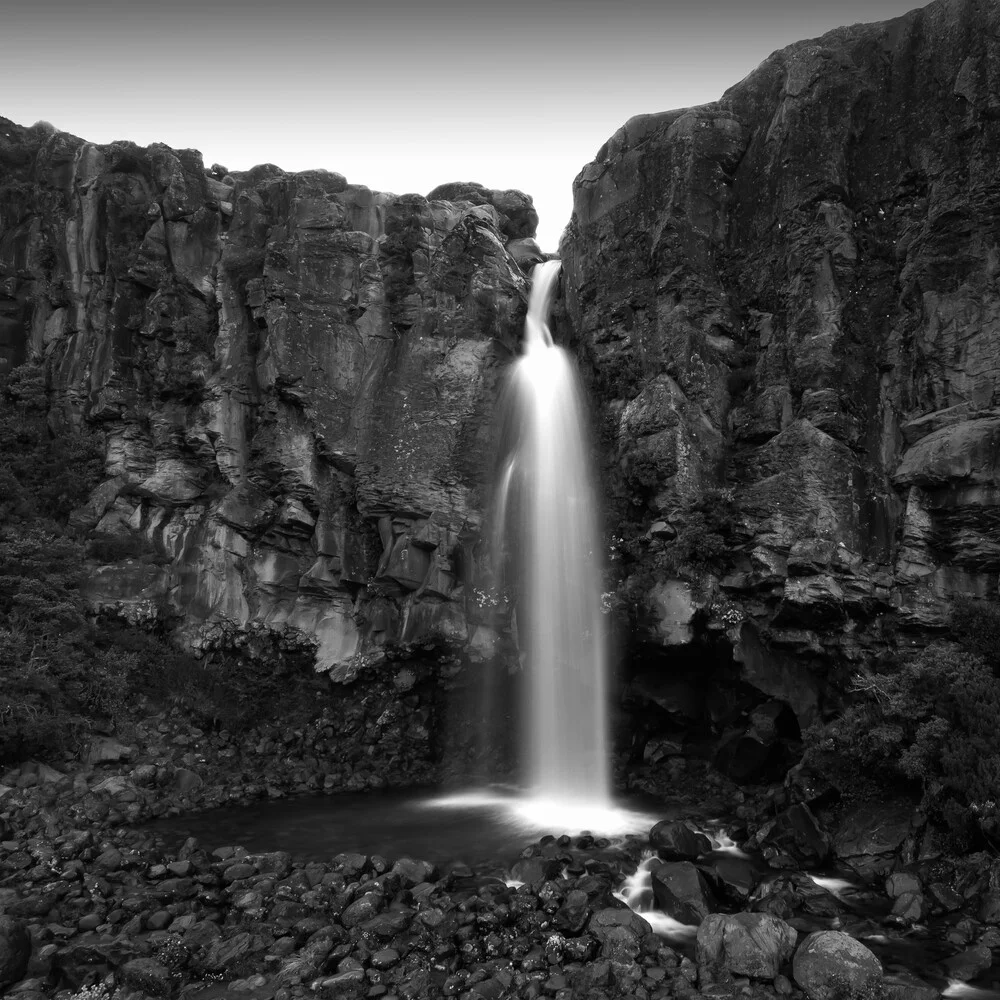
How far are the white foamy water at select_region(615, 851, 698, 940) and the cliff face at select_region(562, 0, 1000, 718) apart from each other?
6.76 m

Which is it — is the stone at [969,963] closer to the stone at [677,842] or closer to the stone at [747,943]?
the stone at [747,943]

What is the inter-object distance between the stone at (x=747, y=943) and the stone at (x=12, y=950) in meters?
10.4

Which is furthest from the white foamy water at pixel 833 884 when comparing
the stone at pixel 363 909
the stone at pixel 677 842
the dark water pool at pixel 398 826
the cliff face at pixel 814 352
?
the stone at pixel 363 909

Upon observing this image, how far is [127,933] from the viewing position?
11.4 m

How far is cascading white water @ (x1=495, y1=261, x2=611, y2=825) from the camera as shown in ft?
67.9

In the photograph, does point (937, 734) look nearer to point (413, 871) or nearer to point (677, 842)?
point (677, 842)

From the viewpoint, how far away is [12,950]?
10438mm

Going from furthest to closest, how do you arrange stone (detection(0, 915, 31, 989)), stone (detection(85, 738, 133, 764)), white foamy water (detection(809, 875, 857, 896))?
stone (detection(85, 738, 133, 764)) < white foamy water (detection(809, 875, 857, 896)) < stone (detection(0, 915, 31, 989))

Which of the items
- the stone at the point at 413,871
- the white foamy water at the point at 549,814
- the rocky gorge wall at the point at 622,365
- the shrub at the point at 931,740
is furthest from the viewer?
the rocky gorge wall at the point at 622,365

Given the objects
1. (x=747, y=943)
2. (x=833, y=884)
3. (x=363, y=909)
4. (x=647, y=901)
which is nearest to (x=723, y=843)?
(x=833, y=884)

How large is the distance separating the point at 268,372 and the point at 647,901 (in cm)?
2215

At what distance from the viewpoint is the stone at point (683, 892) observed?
1204cm

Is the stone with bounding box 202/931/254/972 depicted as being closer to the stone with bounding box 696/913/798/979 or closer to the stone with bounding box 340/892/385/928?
the stone with bounding box 340/892/385/928

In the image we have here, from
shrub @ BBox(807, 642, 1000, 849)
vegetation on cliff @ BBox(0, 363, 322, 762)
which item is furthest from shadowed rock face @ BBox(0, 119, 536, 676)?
shrub @ BBox(807, 642, 1000, 849)
